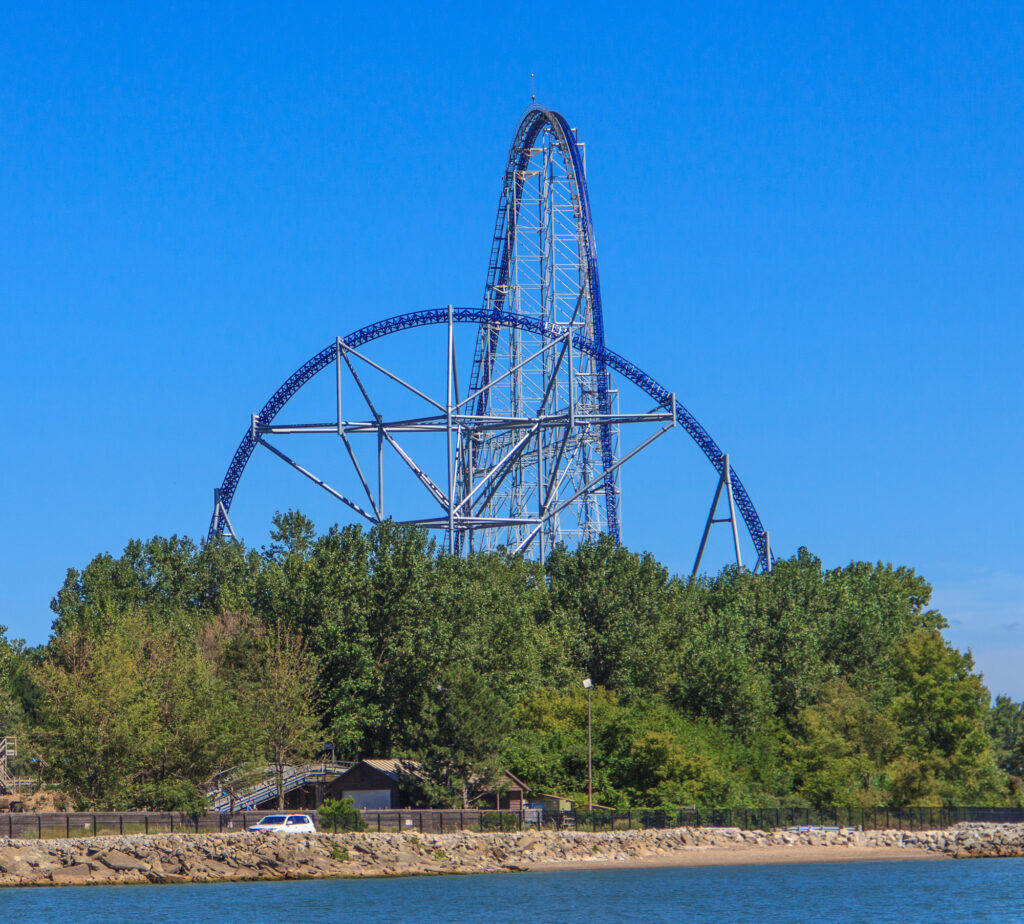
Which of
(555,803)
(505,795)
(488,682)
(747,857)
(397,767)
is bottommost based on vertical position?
(747,857)

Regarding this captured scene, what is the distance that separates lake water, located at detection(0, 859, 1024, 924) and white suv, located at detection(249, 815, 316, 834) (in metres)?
1.94

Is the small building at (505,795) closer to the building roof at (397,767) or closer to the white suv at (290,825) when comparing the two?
the building roof at (397,767)

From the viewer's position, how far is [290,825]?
5778 centimetres

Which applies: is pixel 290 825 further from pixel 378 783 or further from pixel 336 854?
pixel 378 783

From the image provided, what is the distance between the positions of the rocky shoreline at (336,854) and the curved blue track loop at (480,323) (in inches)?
913

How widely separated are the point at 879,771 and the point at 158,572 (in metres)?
38.8

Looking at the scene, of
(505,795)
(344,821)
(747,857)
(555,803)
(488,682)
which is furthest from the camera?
(488,682)

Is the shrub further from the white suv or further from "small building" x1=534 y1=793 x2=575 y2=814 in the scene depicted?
"small building" x1=534 y1=793 x2=575 y2=814

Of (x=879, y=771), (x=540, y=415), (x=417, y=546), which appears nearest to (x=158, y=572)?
(x=417, y=546)

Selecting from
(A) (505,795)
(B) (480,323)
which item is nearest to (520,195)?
(B) (480,323)

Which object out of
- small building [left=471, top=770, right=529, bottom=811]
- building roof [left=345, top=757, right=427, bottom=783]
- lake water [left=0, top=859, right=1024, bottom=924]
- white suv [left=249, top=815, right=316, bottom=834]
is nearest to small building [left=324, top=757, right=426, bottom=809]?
building roof [left=345, top=757, right=427, bottom=783]

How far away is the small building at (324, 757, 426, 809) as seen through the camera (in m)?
60.9

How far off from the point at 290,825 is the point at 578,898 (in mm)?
11887

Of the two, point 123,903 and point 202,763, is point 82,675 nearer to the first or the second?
point 202,763
